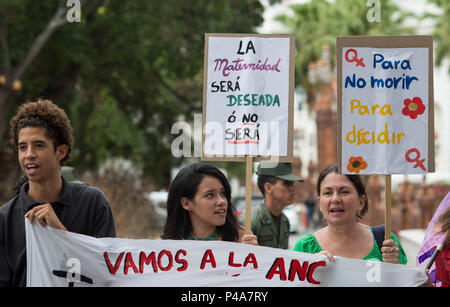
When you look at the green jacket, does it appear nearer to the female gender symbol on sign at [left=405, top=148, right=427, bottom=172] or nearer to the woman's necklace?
the woman's necklace

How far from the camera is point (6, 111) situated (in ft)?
54.5

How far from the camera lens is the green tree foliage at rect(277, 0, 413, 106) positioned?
120 ft

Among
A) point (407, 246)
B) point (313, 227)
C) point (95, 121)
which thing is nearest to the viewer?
point (407, 246)

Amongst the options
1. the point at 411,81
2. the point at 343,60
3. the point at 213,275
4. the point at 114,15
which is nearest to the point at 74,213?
the point at 213,275

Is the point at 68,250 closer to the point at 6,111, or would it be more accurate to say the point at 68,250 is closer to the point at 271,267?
the point at 271,267

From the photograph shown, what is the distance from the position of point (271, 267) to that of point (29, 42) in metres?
13.7

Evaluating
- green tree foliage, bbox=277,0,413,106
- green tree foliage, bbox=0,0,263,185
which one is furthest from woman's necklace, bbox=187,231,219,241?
green tree foliage, bbox=277,0,413,106

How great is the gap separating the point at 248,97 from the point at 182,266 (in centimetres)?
108

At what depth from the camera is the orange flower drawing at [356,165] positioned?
14.1ft

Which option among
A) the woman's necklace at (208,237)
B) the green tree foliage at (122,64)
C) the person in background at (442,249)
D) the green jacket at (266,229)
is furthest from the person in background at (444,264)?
the green tree foliage at (122,64)

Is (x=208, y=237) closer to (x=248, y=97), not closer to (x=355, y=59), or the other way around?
(x=248, y=97)

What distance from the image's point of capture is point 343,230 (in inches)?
172

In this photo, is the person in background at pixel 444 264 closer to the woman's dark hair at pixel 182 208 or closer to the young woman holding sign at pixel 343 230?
the young woman holding sign at pixel 343 230

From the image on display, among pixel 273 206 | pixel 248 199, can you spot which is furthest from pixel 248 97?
pixel 273 206
